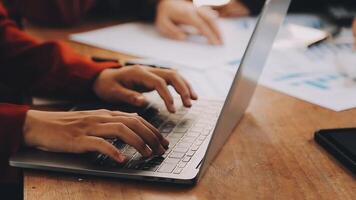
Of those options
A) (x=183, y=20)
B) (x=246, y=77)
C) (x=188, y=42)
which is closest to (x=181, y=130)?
(x=246, y=77)

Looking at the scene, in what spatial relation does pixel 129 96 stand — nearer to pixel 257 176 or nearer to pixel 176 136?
pixel 176 136

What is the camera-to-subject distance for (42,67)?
1079mm

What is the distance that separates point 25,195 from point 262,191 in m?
0.29

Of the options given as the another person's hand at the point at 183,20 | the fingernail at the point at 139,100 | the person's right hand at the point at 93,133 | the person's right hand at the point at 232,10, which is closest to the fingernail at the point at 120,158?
the person's right hand at the point at 93,133

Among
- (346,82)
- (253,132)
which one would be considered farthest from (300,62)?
(253,132)

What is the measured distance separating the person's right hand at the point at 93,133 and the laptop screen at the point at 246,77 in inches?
3.0

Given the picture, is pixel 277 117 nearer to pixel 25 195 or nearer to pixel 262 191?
pixel 262 191

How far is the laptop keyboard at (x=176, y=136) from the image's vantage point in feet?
2.25

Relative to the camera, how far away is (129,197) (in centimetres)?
64

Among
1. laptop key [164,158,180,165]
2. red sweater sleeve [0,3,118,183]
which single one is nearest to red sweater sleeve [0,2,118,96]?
red sweater sleeve [0,3,118,183]

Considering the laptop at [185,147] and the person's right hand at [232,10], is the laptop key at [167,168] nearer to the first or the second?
the laptop at [185,147]

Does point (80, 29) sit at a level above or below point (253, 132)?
below

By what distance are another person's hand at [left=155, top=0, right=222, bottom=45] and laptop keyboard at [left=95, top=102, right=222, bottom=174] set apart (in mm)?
422

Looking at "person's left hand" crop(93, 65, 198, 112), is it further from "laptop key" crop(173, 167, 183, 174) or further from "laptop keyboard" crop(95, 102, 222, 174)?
"laptop key" crop(173, 167, 183, 174)
